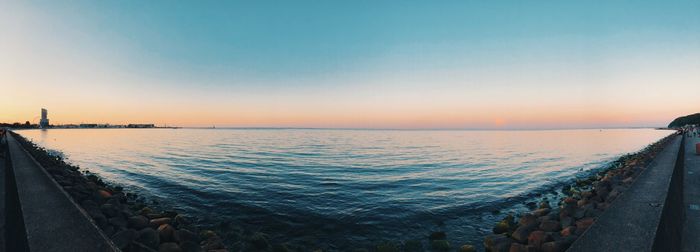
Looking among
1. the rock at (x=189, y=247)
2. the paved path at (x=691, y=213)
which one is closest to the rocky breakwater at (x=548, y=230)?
the paved path at (x=691, y=213)

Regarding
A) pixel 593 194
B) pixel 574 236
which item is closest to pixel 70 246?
pixel 574 236

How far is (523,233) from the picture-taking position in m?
9.20

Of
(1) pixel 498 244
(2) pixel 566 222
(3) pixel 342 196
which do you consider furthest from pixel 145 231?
(2) pixel 566 222

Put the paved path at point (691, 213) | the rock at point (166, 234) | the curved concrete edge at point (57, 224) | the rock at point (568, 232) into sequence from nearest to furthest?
the curved concrete edge at point (57, 224) < the paved path at point (691, 213) < the rock at point (568, 232) < the rock at point (166, 234)

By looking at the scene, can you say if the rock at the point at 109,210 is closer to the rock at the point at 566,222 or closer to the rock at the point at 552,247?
the rock at the point at 552,247

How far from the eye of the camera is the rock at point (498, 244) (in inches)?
335

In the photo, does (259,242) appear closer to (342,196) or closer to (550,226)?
(342,196)

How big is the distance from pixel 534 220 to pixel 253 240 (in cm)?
931

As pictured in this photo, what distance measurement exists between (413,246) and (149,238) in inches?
303

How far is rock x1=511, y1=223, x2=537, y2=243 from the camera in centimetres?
895

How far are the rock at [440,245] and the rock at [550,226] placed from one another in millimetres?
2982

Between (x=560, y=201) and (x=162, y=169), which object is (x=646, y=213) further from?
(x=162, y=169)

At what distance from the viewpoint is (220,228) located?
38.0 feet

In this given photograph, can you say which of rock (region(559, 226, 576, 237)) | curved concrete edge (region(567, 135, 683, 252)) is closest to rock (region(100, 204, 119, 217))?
curved concrete edge (region(567, 135, 683, 252))
